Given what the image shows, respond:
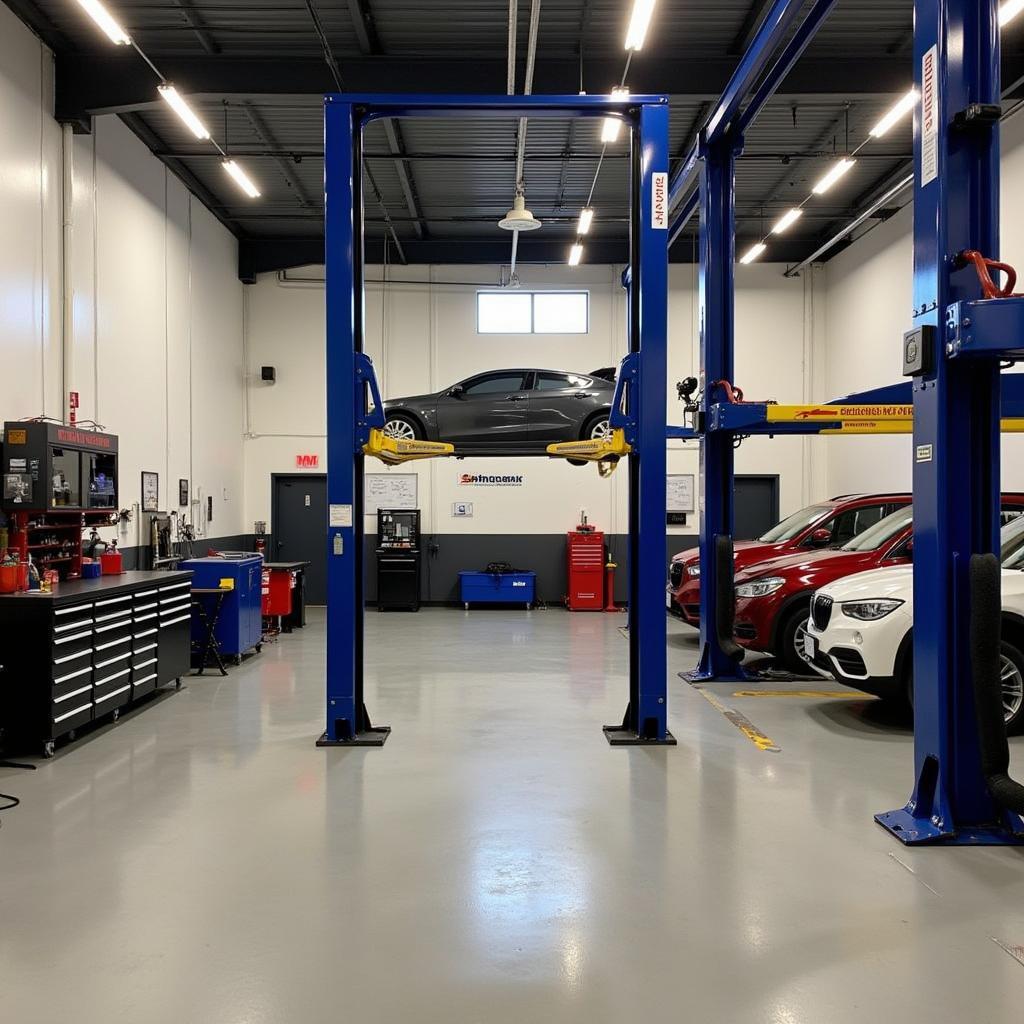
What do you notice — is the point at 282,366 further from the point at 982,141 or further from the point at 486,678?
the point at 982,141

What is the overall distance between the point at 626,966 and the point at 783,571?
495cm

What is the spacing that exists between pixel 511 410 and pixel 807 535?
3.61 meters

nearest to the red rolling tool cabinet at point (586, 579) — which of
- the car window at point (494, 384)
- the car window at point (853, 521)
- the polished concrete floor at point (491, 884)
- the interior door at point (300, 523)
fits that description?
the car window at point (494, 384)

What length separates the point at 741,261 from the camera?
12117mm

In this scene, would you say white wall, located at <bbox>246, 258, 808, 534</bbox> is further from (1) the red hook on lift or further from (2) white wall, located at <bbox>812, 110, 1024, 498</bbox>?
(1) the red hook on lift

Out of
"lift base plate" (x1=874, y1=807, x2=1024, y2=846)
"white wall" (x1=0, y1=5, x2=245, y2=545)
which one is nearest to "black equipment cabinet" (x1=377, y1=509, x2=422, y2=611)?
"white wall" (x1=0, y1=5, x2=245, y2=545)

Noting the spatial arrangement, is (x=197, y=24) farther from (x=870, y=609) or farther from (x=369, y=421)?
(x=870, y=609)

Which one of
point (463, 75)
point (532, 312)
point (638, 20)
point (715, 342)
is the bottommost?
point (715, 342)

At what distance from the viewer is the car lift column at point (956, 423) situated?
3439mm

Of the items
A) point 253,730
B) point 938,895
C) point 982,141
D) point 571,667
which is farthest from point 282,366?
point 938,895

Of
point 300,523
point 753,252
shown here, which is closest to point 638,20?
point 753,252

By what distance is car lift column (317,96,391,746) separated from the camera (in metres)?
5.05

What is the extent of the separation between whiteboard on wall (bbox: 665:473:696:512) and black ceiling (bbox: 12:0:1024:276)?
4.67m

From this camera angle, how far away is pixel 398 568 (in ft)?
39.3
